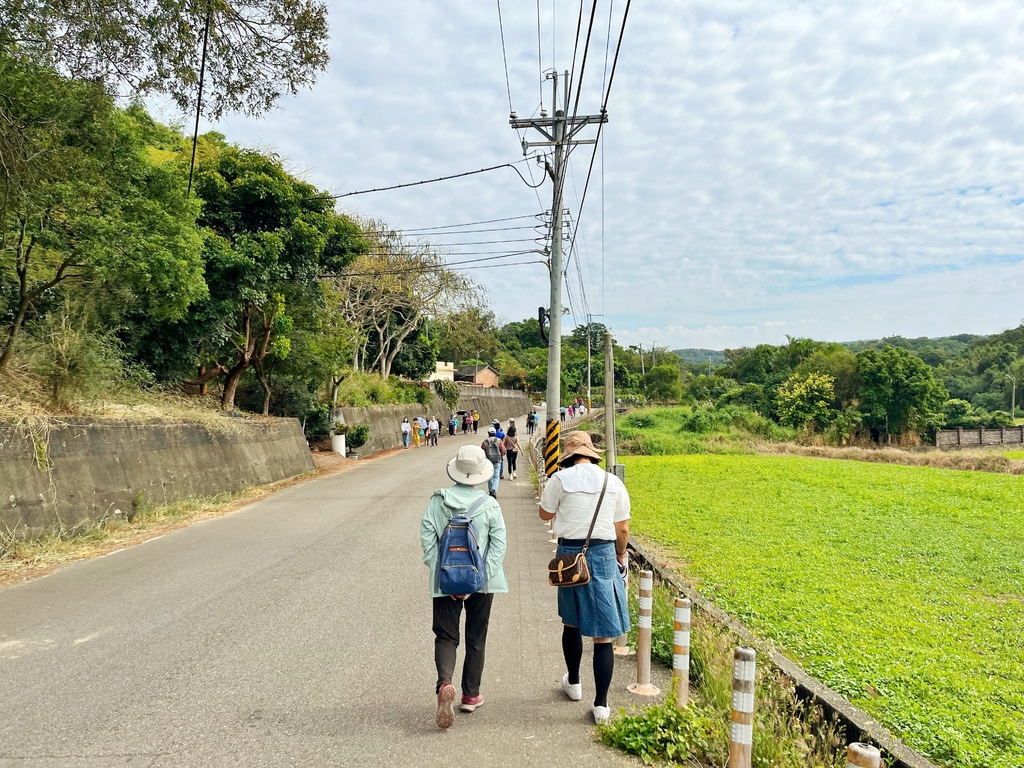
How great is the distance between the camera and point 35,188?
27.1ft

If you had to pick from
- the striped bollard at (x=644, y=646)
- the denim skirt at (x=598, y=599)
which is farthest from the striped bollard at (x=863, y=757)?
the striped bollard at (x=644, y=646)

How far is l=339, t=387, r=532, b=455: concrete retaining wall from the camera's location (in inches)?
1203

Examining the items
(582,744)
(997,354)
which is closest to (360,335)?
(582,744)

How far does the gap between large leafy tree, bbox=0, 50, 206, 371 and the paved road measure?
4851 mm

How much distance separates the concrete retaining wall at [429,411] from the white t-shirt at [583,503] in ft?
81.0

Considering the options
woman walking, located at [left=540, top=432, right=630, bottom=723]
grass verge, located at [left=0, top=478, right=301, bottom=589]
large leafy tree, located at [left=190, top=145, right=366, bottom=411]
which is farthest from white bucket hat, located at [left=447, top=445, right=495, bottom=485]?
large leafy tree, located at [left=190, top=145, right=366, bottom=411]

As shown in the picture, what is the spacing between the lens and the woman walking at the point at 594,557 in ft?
13.7

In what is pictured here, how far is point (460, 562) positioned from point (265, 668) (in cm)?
210

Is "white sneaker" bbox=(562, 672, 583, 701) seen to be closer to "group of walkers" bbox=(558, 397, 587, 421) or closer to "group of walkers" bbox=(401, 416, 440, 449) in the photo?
"group of walkers" bbox=(401, 416, 440, 449)

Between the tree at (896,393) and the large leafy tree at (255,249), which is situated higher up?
the large leafy tree at (255,249)

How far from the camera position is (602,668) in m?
4.14

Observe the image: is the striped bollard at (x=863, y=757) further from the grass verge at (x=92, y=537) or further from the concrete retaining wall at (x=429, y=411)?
the concrete retaining wall at (x=429, y=411)

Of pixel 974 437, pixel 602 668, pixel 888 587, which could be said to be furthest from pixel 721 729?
pixel 974 437

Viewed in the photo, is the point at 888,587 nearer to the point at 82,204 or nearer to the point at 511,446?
the point at 511,446
